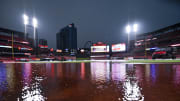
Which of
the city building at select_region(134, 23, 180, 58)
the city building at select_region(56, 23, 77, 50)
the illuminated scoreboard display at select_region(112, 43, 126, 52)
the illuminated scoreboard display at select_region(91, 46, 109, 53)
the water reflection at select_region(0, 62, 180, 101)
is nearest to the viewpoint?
the water reflection at select_region(0, 62, 180, 101)

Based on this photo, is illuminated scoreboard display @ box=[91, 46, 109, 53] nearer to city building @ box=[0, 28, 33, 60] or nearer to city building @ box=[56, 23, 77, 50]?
city building @ box=[0, 28, 33, 60]

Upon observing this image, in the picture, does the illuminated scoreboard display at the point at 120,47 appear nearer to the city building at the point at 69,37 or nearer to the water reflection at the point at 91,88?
the water reflection at the point at 91,88

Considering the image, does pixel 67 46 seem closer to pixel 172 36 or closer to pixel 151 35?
pixel 151 35

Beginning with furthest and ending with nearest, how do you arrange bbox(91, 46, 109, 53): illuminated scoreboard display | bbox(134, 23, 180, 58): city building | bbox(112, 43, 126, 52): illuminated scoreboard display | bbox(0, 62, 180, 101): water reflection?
bbox(91, 46, 109, 53): illuminated scoreboard display, bbox(112, 43, 126, 52): illuminated scoreboard display, bbox(134, 23, 180, 58): city building, bbox(0, 62, 180, 101): water reflection

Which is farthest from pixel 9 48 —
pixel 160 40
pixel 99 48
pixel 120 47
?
pixel 160 40

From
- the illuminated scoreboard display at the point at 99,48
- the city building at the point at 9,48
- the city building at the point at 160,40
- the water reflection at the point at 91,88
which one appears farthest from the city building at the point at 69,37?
the water reflection at the point at 91,88

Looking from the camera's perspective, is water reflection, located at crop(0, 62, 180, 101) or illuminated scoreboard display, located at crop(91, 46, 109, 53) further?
illuminated scoreboard display, located at crop(91, 46, 109, 53)

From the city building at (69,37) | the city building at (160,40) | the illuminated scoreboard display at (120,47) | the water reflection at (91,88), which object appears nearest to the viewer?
the water reflection at (91,88)

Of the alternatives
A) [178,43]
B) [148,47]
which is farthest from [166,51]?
[148,47]

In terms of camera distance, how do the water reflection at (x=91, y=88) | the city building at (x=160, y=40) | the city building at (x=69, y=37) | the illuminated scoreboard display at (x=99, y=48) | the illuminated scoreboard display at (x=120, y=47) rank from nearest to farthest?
the water reflection at (x=91, y=88)
the city building at (x=160, y=40)
the illuminated scoreboard display at (x=120, y=47)
the illuminated scoreboard display at (x=99, y=48)
the city building at (x=69, y=37)

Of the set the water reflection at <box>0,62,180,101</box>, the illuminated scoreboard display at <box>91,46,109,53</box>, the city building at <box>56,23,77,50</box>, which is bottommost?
the water reflection at <box>0,62,180,101</box>

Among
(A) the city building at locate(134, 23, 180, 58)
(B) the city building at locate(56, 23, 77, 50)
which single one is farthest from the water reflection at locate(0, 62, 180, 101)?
(B) the city building at locate(56, 23, 77, 50)

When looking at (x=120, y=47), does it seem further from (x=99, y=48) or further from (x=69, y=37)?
(x=69, y=37)

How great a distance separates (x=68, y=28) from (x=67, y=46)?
23.5 meters
